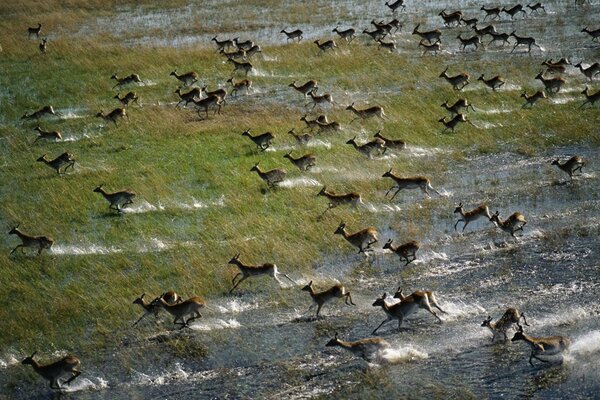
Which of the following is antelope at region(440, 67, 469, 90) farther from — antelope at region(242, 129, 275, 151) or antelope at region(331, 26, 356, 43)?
antelope at region(242, 129, 275, 151)

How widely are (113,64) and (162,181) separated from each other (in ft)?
43.7

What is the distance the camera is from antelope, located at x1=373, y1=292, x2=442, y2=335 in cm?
1620

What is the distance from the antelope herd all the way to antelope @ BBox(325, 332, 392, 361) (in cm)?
2

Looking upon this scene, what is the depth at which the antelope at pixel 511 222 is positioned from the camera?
20.2 meters

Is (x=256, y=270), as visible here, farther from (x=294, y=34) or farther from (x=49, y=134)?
(x=294, y=34)

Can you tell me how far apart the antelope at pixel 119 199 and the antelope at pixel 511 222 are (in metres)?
8.93

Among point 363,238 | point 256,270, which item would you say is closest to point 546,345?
point 363,238

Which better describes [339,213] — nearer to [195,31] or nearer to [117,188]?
[117,188]

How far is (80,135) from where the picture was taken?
28.1 metres

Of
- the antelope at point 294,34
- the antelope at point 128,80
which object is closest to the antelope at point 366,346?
the antelope at point 128,80

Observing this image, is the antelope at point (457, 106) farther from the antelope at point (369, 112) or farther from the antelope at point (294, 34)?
the antelope at point (294, 34)

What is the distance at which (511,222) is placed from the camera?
66.4ft

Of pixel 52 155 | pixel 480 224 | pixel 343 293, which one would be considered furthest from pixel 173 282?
pixel 52 155

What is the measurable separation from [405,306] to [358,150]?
32.7 ft
